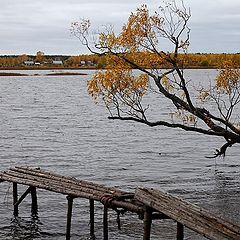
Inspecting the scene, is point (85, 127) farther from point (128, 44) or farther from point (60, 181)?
point (60, 181)

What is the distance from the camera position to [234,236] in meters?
10.8

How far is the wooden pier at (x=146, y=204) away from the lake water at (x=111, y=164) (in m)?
1.48

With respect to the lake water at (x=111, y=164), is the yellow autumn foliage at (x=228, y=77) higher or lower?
higher

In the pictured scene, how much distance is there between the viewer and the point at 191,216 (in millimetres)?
12070

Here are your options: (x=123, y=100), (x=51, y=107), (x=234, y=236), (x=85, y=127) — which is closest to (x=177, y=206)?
(x=234, y=236)

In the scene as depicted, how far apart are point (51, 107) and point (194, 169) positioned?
136ft

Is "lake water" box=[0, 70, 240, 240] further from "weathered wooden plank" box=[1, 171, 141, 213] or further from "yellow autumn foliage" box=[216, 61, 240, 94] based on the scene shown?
"yellow autumn foliage" box=[216, 61, 240, 94]

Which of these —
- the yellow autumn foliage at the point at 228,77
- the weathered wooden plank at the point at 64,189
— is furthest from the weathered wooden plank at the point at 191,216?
the yellow autumn foliage at the point at 228,77

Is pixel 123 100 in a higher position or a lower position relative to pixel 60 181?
higher

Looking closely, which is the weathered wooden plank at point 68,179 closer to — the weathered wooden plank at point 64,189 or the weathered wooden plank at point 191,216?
the weathered wooden plank at point 64,189

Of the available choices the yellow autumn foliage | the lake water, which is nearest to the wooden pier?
the lake water

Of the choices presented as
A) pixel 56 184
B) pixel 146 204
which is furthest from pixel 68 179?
pixel 146 204

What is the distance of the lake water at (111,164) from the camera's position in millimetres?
18453

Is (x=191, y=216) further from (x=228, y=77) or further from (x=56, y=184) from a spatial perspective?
(x=228, y=77)
